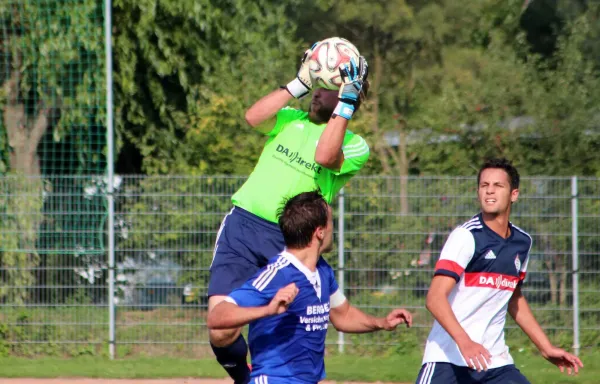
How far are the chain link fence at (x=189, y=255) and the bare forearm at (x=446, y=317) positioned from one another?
560 cm

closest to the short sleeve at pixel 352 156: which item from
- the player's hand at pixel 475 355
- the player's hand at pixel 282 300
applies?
the player's hand at pixel 475 355

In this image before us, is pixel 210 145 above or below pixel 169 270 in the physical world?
above

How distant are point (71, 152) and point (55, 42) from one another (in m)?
1.38

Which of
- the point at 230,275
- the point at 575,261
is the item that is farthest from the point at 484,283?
the point at 575,261

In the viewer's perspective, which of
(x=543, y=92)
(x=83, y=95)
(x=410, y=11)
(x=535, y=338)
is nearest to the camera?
Result: (x=535, y=338)

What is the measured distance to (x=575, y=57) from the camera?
12.5 m

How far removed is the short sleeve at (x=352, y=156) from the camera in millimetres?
5328

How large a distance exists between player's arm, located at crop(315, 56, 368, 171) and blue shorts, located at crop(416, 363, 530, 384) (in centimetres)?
127

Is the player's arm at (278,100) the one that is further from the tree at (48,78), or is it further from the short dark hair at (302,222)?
the tree at (48,78)

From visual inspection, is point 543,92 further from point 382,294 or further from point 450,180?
point 382,294

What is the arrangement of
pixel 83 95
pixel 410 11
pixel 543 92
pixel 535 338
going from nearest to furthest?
pixel 535 338
pixel 83 95
pixel 543 92
pixel 410 11

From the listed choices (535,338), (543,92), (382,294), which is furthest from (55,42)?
(535,338)

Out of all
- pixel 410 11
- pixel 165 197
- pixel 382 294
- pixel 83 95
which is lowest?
pixel 382 294

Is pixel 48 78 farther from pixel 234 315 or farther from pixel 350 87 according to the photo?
pixel 234 315
